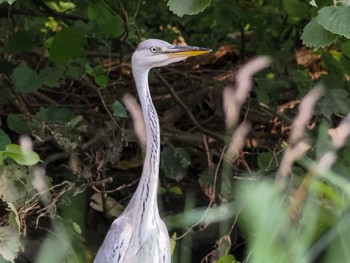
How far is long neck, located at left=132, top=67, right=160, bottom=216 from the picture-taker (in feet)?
8.69

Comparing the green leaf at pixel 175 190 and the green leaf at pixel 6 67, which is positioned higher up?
the green leaf at pixel 6 67

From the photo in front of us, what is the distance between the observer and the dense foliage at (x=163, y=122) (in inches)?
112

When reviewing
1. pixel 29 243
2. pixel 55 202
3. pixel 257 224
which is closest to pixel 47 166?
pixel 29 243

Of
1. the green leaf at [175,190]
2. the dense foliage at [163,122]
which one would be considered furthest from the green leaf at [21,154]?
the green leaf at [175,190]

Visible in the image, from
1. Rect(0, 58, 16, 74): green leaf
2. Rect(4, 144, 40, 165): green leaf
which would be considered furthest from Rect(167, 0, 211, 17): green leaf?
Rect(0, 58, 16, 74): green leaf

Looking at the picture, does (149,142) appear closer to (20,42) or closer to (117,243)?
(117,243)

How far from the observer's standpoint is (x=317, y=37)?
2.35 metres

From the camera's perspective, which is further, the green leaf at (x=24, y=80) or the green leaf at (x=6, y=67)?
the green leaf at (x=6, y=67)

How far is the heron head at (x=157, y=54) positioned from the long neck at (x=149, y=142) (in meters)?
0.04

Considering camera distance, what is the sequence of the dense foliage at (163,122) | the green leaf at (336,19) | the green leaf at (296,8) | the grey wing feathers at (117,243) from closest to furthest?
the green leaf at (336,19) → the grey wing feathers at (117,243) → the dense foliage at (163,122) → the green leaf at (296,8)

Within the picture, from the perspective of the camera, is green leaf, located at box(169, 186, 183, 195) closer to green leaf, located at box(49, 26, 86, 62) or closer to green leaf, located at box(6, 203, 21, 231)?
green leaf, located at box(49, 26, 86, 62)

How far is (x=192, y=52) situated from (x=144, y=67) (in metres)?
0.17

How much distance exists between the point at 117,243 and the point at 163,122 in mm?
1324

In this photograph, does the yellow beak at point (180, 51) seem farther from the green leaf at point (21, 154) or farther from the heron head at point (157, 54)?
the green leaf at point (21, 154)
